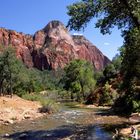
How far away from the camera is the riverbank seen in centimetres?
4524

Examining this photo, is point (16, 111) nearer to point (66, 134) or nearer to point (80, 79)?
point (66, 134)

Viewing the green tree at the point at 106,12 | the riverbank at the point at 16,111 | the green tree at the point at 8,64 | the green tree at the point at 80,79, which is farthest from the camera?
the green tree at the point at 80,79

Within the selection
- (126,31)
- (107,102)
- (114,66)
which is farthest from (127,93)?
(114,66)

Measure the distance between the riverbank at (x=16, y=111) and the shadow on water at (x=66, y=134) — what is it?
8.93 meters

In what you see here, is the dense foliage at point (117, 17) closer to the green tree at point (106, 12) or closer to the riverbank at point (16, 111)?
the green tree at point (106, 12)

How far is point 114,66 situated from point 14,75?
142 feet

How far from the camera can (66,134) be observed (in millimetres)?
32156

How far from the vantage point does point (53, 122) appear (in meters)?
41.6

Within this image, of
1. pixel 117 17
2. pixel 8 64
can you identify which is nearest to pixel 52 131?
pixel 117 17

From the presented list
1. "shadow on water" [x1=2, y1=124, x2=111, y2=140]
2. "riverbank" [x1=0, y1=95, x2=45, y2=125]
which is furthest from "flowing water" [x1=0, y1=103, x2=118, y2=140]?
"riverbank" [x1=0, y1=95, x2=45, y2=125]

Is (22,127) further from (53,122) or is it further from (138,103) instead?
(138,103)

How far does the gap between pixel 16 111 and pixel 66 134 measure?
19.9 meters

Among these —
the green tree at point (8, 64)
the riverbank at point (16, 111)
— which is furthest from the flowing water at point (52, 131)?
the green tree at point (8, 64)

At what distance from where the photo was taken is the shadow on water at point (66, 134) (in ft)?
98.6
